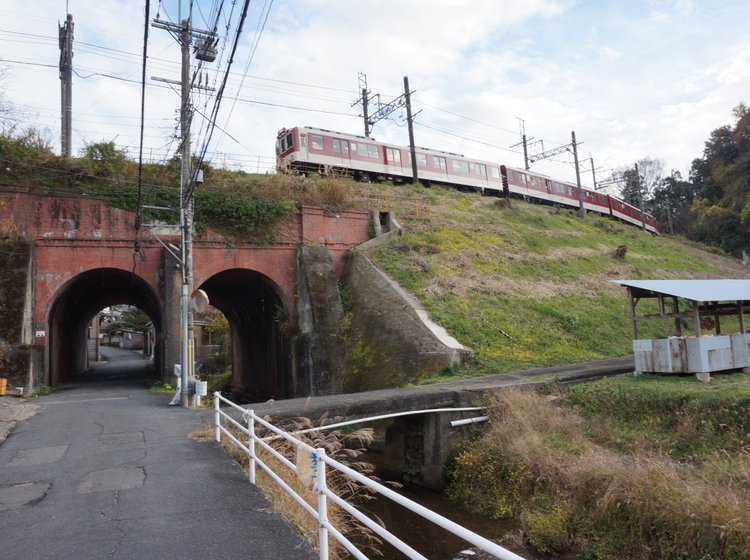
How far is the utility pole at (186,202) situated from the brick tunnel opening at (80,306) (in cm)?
539

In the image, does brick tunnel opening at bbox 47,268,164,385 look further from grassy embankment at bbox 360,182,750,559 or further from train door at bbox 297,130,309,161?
train door at bbox 297,130,309,161

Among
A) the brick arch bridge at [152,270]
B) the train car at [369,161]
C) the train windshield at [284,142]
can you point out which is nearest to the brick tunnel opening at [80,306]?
the brick arch bridge at [152,270]

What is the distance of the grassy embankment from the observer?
7152 millimetres

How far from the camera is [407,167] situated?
115 feet

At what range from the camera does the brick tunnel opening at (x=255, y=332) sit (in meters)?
20.7

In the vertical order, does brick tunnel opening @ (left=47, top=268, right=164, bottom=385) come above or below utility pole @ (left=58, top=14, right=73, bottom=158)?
Answer: below

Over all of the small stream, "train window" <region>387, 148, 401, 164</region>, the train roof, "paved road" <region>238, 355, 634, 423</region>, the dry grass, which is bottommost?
the small stream

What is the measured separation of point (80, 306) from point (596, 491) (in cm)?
2632

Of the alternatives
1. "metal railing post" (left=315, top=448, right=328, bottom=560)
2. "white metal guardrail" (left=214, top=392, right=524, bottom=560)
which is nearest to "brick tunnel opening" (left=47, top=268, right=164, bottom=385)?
"white metal guardrail" (left=214, top=392, right=524, bottom=560)

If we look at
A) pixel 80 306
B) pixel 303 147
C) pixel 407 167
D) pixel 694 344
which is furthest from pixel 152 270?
pixel 407 167

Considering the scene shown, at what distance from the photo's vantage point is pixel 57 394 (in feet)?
56.9

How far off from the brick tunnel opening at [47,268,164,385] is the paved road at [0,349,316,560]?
10594mm

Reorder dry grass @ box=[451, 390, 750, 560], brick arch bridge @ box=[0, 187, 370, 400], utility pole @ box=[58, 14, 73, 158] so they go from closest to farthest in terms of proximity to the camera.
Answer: dry grass @ box=[451, 390, 750, 560], brick arch bridge @ box=[0, 187, 370, 400], utility pole @ box=[58, 14, 73, 158]

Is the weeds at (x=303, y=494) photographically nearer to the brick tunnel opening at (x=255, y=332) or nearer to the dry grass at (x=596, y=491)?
the dry grass at (x=596, y=491)
